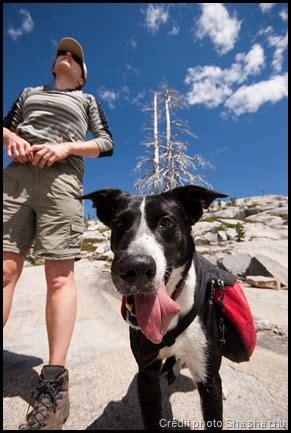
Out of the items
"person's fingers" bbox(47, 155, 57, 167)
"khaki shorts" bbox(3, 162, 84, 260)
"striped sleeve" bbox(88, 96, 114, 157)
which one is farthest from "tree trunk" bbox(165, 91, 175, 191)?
"person's fingers" bbox(47, 155, 57, 167)

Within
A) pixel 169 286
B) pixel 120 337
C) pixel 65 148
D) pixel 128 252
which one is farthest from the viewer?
pixel 120 337

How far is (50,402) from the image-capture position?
251cm

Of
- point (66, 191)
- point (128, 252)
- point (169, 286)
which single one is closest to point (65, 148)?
point (66, 191)

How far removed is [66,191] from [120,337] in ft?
8.27

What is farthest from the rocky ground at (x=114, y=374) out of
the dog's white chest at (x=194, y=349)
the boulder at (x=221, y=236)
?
the boulder at (x=221, y=236)

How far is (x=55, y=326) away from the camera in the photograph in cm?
280

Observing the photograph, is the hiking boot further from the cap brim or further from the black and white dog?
the cap brim

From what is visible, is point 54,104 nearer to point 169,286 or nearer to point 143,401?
point 169,286

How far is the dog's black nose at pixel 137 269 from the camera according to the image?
78.9 inches

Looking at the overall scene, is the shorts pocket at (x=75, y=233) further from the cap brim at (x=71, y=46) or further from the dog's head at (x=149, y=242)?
the cap brim at (x=71, y=46)

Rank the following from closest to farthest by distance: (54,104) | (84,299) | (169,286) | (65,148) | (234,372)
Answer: (169,286)
(65,148)
(54,104)
(234,372)
(84,299)

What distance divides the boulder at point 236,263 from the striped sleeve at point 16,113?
290 inches

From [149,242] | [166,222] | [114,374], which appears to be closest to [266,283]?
[114,374]

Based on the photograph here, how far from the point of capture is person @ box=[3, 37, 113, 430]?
9.21 feet
